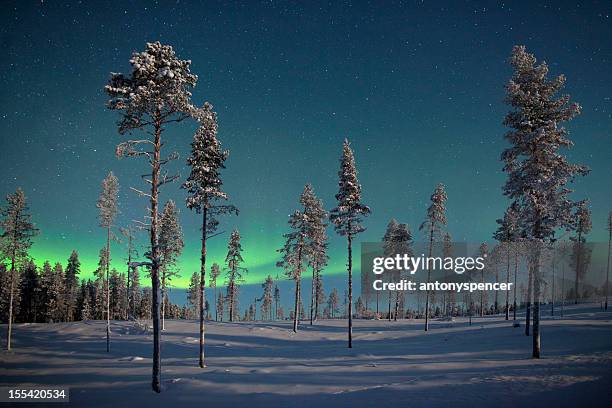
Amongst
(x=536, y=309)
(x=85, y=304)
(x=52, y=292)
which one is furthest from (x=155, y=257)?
(x=85, y=304)

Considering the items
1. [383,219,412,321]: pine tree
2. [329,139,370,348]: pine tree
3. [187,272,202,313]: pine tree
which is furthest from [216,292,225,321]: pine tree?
[329,139,370,348]: pine tree

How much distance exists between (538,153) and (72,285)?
90.3m

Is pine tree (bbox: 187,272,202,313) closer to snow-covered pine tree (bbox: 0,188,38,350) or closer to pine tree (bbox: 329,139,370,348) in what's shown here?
snow-covered pine tree (bbox: 0,188,38,350)

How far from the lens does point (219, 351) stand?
99.7 feet

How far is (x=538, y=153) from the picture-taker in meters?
18.6

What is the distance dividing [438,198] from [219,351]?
31213 millimetres

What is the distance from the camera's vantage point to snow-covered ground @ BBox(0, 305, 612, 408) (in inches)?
456

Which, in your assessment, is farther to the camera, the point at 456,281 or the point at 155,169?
the point at 456,281

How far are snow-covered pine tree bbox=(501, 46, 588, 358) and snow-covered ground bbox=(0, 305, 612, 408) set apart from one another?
506 cm

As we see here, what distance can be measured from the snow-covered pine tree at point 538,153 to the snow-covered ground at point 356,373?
16.6 feet

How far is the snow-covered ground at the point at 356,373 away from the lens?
11.6 m

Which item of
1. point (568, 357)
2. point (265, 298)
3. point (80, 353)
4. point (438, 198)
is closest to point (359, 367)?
point (568, 357)

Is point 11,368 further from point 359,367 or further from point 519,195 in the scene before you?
point 519,195

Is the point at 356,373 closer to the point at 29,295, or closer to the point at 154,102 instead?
the point at 154,102
